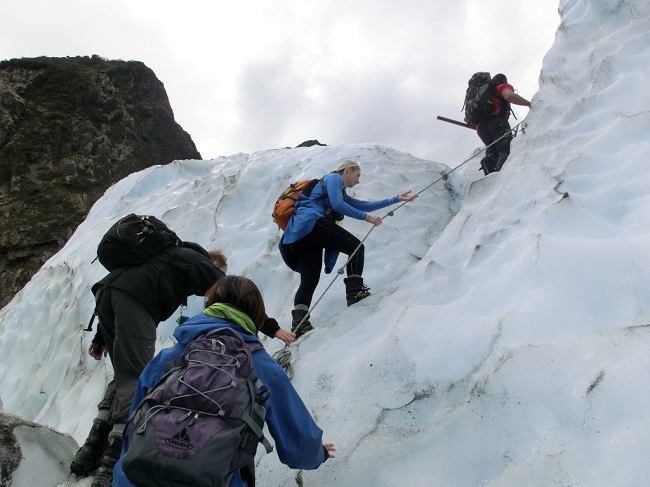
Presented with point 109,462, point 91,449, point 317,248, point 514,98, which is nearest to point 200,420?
point 109,462

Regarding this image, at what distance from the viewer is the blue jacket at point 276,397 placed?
6.47 feet

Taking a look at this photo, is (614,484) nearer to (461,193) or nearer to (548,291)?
(548,291)

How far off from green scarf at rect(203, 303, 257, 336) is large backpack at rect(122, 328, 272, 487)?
14 centimetres

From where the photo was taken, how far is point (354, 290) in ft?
13.6

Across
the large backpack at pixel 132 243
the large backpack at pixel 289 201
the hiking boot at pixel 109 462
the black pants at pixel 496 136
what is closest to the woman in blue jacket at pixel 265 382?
the hiking boot at pixel 109 462

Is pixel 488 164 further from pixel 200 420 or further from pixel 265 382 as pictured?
pixel 200 420

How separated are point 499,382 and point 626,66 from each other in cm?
343

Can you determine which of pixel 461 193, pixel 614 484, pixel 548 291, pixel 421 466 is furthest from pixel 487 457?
pixel 461 193

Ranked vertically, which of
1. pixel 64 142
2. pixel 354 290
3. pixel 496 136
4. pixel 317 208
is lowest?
pixel 354 290

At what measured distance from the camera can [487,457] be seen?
2199mm

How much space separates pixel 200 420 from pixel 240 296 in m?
0.58

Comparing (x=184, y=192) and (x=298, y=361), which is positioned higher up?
(x=184, y=192)

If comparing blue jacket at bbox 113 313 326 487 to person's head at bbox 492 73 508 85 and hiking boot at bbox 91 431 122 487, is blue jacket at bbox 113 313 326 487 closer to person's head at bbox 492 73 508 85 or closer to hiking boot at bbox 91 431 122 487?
hiking boot at bbox 91 431 122 487

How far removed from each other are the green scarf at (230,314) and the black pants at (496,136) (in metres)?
4.03
